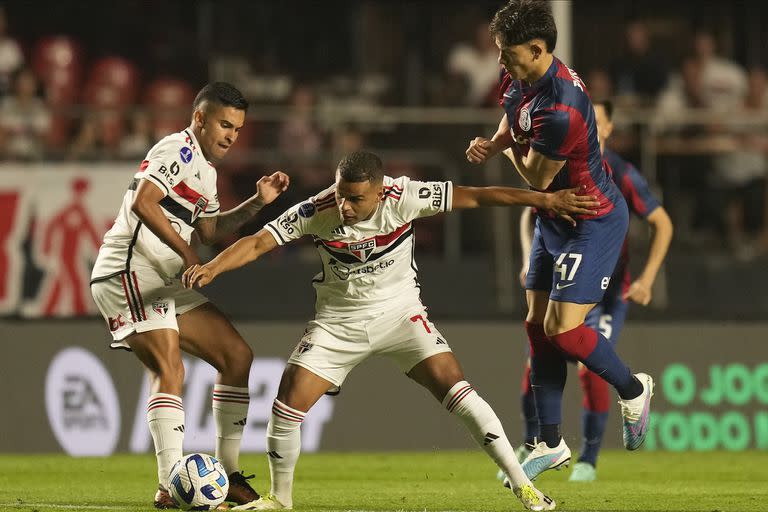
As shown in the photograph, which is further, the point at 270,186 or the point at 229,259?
the point at 270,186

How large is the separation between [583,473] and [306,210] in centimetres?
314

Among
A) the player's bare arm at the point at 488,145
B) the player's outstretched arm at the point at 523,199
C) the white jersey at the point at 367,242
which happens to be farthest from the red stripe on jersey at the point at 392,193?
the player's bare arm at the point at 488,145

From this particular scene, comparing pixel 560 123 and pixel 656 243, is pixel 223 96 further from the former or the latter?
pixel 656 243

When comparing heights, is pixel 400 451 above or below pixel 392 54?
below

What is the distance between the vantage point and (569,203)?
7.45m

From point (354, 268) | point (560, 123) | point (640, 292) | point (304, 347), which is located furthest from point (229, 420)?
point (640, 292)

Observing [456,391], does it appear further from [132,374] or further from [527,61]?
[132,374]

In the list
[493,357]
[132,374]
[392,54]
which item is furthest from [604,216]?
[392,54]

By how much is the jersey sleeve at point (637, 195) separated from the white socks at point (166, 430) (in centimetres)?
339

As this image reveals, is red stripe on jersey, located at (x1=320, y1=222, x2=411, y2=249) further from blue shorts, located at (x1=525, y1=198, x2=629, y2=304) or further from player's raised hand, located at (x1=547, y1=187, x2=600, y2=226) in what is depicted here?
blue shorts, located at (x1=525, y1=198, x2=629, y2=304)

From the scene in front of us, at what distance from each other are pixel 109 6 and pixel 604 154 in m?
9.23

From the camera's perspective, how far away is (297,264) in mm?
12664

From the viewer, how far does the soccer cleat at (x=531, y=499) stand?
23.5ft

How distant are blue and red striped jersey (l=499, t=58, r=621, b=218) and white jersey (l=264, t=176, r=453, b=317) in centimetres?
53
